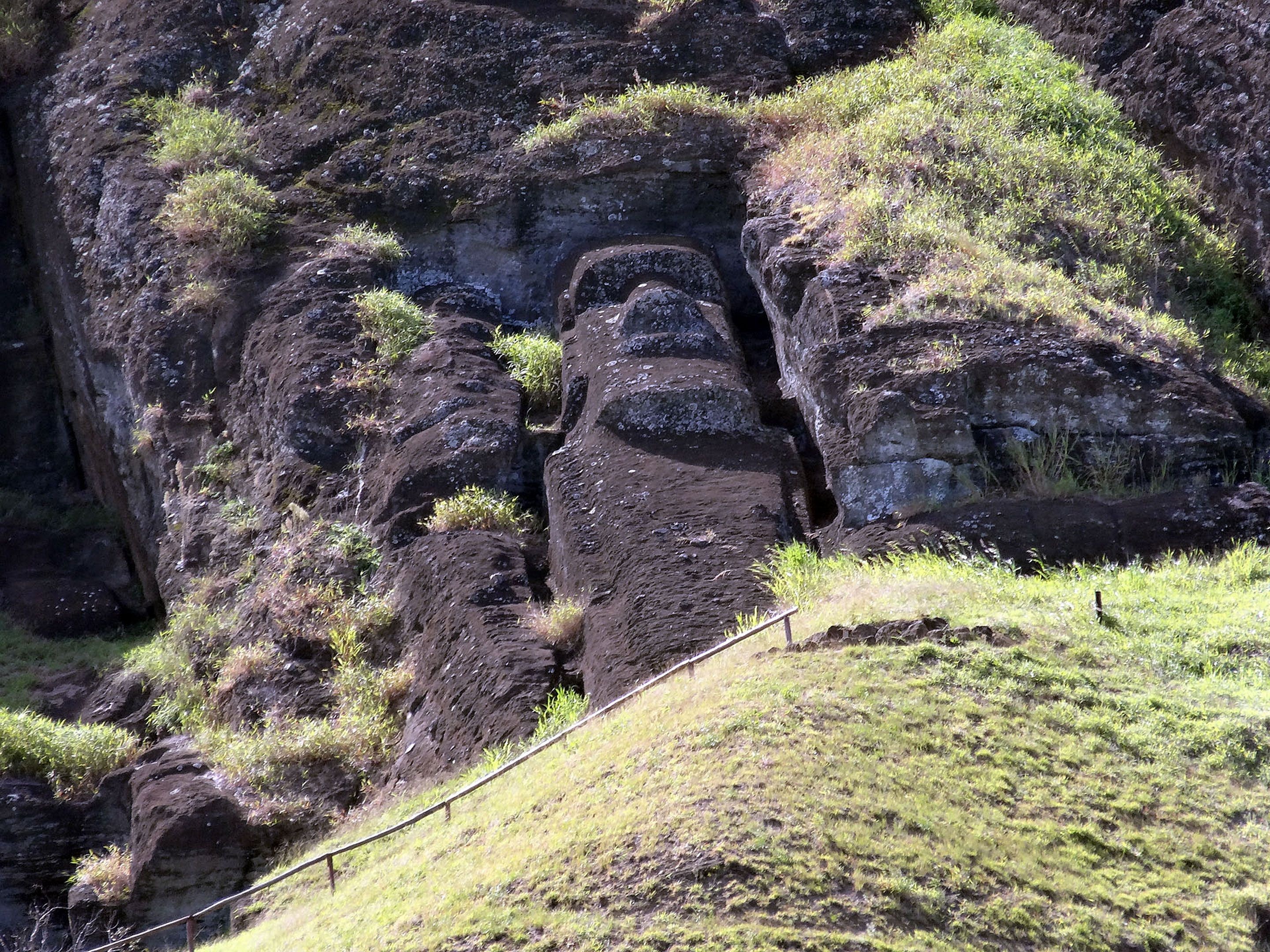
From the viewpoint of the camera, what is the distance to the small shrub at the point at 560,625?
37.2ft

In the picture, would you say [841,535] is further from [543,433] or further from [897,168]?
[897,168]

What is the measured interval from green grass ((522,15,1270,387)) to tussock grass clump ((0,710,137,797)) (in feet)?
26.7

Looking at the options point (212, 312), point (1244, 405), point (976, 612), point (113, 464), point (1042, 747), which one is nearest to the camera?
point (1042, 747)

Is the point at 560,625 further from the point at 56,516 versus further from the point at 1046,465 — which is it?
the point at 56,516

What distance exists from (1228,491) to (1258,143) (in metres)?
5.09

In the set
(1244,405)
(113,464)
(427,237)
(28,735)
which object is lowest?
(28,735)

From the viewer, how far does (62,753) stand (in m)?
13.0

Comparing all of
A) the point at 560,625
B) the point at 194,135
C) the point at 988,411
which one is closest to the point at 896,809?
the point at 560,625

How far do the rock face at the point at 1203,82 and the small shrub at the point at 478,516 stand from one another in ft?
25.9

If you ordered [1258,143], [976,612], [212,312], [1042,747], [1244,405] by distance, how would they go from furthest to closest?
[212,312] < [1258,143] < [1244,405] < [976,612] < [1042,747]

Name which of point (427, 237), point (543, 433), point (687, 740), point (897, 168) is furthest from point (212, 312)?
point (687, 740)

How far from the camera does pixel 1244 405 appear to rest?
11602 millimetres

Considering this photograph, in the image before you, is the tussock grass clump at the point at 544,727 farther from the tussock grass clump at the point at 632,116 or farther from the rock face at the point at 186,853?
the tussock grass clump at the point at 632,116

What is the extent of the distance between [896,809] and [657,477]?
16.2ft
